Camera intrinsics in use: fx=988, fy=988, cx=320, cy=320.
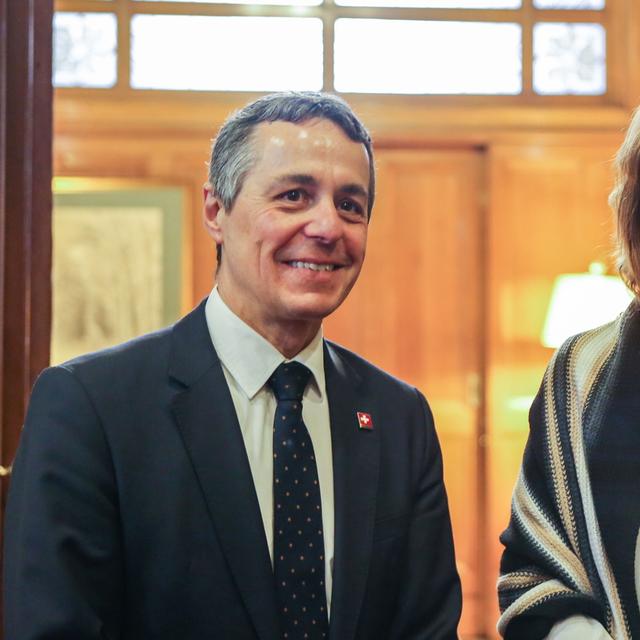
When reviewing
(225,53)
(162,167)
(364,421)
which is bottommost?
(364,421)

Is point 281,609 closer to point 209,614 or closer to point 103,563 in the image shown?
point 209,614

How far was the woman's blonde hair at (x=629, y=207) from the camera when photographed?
5.62 feet

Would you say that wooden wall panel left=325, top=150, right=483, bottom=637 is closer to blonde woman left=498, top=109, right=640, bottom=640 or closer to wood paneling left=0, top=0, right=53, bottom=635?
wood paneling left=0, top=0, right=53, bottom=635

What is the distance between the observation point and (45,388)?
146 cm

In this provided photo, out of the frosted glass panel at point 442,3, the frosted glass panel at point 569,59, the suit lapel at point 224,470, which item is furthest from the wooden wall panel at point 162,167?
the suit lapel at point 224,470

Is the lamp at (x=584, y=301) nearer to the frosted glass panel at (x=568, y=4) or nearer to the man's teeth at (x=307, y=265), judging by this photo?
the frosted glass panel at (x=568, y=4)

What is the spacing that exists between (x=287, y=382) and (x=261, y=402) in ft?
0.17

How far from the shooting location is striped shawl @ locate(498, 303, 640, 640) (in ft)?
5.26

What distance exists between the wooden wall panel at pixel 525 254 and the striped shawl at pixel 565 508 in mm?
3365

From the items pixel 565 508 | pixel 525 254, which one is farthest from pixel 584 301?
pixel 565 508

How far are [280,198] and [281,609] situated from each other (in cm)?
62

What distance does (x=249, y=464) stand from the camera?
5.05 feet

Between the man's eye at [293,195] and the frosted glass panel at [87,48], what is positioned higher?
the frosted glass panel at [87,48]

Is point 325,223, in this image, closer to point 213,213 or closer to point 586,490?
point 213,213
